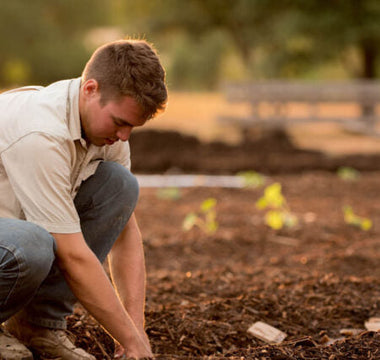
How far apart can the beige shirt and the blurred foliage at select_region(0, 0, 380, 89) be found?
13.5 m

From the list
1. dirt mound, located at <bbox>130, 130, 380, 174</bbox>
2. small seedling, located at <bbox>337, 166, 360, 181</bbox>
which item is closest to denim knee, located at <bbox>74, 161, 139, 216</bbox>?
small seedling, located at <bbox>337, 166, 360, 181</bbox>

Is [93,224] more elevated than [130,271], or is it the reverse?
[93,224]

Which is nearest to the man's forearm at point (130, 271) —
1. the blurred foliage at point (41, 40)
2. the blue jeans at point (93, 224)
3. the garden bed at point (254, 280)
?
the blue jeans at point (93, 224)

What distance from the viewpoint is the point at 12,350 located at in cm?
223

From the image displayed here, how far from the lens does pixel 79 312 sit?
9.77 feet

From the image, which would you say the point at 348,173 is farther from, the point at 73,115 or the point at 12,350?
the point at 12,350

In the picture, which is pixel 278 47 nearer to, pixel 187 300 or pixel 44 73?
pixel 44 73

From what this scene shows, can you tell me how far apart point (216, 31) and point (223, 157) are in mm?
13202

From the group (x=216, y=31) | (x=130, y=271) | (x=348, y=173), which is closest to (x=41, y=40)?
(x=216, y=31)

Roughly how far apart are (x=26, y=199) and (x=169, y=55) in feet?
94.1

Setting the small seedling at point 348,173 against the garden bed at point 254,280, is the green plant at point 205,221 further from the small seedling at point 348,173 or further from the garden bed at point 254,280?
the small seedling at point 348,173

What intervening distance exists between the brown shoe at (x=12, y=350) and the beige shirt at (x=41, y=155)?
47cm

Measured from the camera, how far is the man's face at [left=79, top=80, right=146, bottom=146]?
2.21 metres

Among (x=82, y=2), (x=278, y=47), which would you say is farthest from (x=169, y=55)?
(x=278, y=47)
